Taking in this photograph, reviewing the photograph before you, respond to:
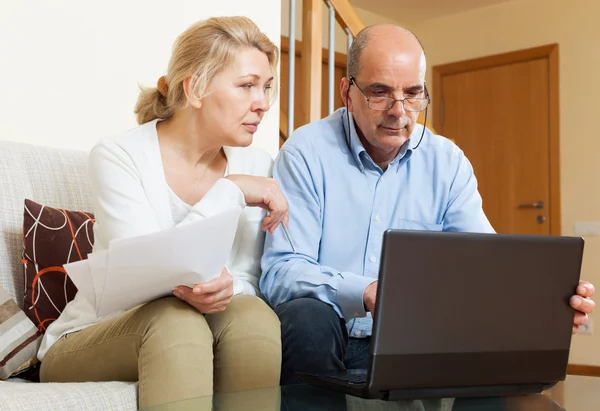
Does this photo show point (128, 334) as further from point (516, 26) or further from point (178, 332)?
point (516, 26)

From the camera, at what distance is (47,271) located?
1593mm

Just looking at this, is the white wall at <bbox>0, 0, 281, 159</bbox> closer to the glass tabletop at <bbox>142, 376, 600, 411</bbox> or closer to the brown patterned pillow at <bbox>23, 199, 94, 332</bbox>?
the brown patterned pillow at <bbox>23, 199, 94, 332</bbox>

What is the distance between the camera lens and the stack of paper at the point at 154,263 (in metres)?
1.06

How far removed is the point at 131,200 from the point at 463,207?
75 centimetres

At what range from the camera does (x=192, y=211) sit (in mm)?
1375

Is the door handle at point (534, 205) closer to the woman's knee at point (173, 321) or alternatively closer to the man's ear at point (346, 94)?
the man's ear at point (346, 94)

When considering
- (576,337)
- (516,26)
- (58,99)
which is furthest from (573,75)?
(58,99)

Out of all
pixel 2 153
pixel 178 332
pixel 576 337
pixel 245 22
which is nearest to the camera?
pixel 178 332

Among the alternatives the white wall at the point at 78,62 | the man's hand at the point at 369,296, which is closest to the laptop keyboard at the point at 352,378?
the man's hand at the point at 369,296

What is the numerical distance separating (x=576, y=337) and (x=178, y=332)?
13.0 ft

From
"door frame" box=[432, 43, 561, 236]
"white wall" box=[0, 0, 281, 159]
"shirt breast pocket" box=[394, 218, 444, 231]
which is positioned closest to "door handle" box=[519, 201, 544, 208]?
"door frame" box=[432, 43, 561, 236]

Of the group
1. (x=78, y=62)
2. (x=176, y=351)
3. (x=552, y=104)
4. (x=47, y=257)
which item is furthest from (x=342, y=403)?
(x=552, y=104)

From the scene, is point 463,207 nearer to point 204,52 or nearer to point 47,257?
point 204,52

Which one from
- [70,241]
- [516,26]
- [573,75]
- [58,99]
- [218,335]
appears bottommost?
[218,335]
